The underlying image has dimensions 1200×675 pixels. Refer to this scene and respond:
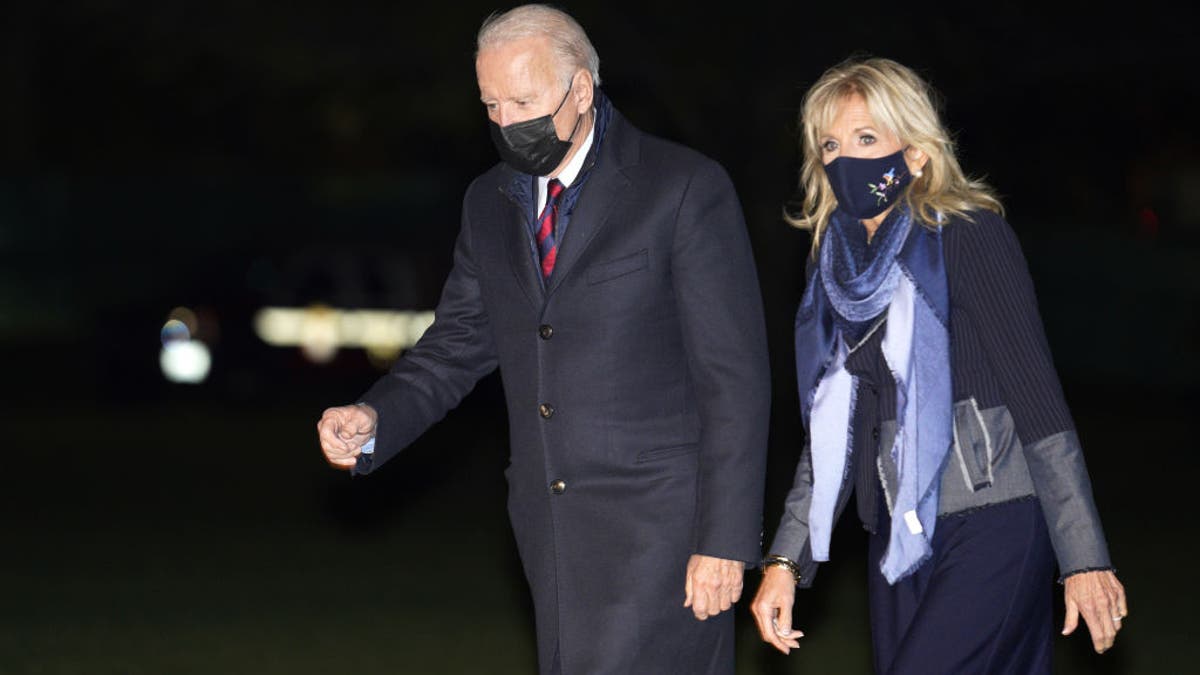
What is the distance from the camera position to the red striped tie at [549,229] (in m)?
5.22

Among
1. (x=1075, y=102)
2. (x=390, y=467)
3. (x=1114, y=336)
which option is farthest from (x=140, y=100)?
(x=390, y=467)

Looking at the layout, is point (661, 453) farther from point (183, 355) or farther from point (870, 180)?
point (183, 355)

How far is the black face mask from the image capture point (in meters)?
5.02

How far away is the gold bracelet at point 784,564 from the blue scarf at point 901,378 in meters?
0.14

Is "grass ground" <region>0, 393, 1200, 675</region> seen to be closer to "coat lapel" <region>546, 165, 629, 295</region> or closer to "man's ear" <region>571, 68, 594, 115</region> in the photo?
"coat lapel" <region>546, 165, 629, 295</region>

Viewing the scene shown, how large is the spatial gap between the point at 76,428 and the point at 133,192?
113ft

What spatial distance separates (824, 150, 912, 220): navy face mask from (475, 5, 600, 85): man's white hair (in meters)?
0.66

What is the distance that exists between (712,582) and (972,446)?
71cm

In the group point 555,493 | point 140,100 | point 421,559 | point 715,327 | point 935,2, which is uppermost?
point 140,100

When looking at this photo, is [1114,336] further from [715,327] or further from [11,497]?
[715,327]

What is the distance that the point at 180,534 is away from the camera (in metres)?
13.4

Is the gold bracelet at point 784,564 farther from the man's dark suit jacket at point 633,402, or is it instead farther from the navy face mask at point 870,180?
the navy face mask at point 870,180

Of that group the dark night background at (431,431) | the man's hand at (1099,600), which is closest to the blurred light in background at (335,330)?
the dark night background at (431,431)

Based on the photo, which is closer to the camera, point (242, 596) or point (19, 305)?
point (242, 596)
